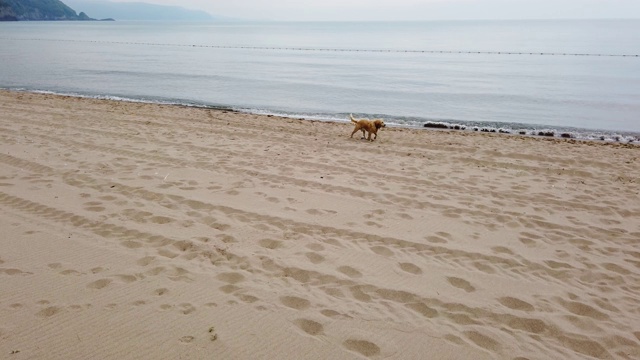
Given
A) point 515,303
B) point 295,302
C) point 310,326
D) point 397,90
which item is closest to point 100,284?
point 295,302

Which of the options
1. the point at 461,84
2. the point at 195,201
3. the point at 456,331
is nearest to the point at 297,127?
the point at 195,201

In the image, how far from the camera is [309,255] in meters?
4.66

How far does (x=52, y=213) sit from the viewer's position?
216 inches

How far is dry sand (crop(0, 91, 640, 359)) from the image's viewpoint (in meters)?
3.37

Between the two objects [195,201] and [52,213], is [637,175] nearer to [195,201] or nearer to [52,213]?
[195,201]

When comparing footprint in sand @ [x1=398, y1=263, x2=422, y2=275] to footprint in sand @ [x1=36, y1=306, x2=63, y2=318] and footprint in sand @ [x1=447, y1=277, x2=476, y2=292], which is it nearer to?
footprint in sand @ [x1=447, y1=277, x2=476, y2=292]

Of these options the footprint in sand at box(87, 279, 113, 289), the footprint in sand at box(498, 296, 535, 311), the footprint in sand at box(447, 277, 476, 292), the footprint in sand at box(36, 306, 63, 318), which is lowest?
the footprint in sand at box(36, 306, 63, 318)

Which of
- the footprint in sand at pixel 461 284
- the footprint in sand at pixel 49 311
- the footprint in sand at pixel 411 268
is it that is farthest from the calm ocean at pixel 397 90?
the footprint in sand at pixel 49 311

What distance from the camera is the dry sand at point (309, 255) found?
3.37m

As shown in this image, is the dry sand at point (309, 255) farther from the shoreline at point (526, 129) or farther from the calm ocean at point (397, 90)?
the calm ocean at point (397, 90)

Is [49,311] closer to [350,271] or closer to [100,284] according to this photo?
[100,284]

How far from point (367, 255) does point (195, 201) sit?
2.78 m

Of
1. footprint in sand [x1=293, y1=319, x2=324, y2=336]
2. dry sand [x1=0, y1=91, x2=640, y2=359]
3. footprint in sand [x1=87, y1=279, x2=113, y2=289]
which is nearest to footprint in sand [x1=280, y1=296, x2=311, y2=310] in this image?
dry sand [x1=0, y1=91, x2=640, y2=359]

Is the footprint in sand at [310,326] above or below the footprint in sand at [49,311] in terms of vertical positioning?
above
